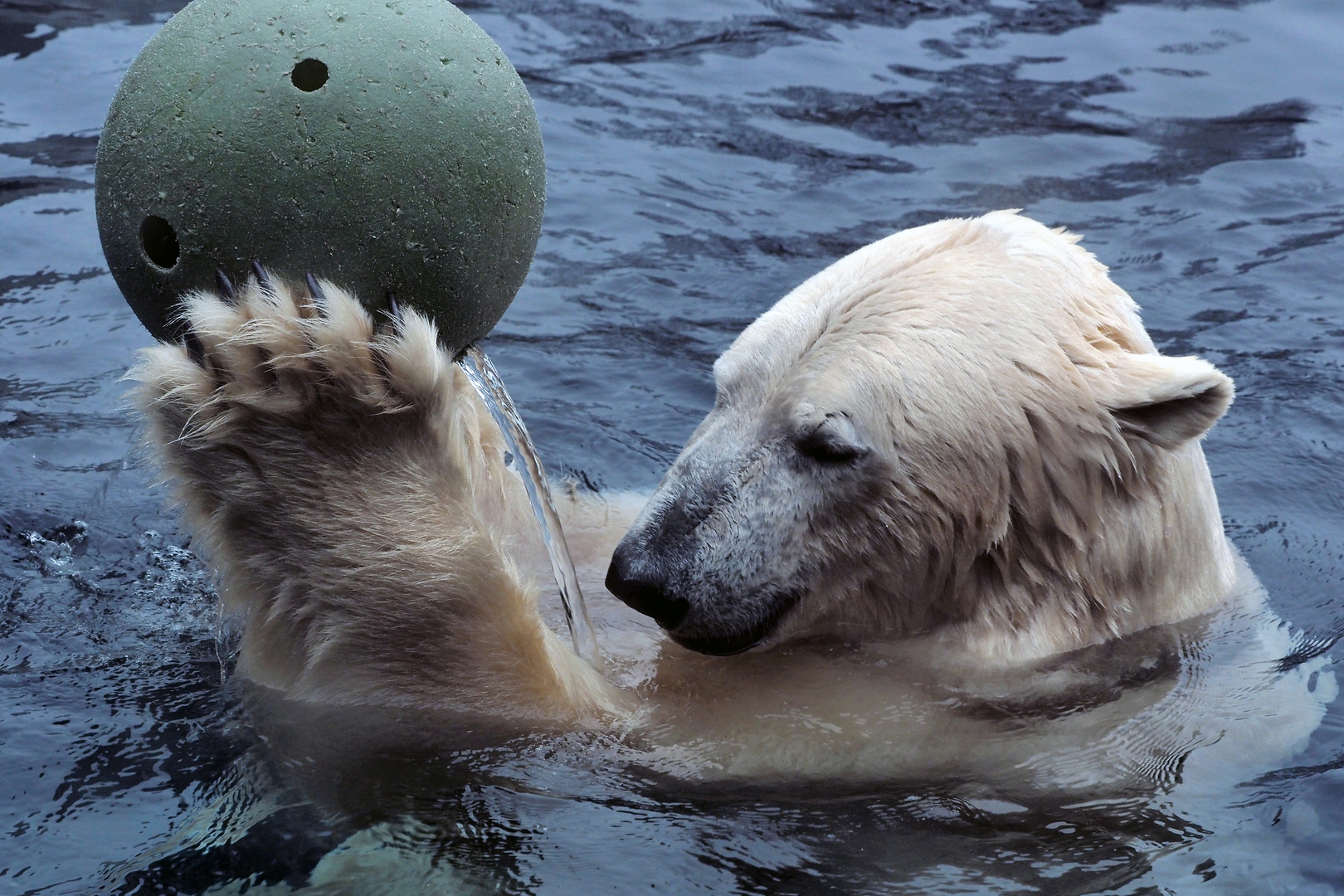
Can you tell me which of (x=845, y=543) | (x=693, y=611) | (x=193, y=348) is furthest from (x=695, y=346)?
(x=193, y=348)

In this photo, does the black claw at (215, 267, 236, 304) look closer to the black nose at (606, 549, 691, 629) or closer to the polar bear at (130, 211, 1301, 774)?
the polar bear at (130, 211, 1301, 774)

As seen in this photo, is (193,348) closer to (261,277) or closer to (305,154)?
(261,277)

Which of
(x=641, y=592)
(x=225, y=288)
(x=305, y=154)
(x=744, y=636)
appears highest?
(x=305, y=154)

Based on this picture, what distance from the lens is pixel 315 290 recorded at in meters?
2.78

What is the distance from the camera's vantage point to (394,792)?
122 inches

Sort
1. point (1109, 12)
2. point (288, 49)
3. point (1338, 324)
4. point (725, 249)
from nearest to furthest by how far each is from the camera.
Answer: point (288, 49) → point (1338, 324) → point (725, 249) → point (1109, 12)

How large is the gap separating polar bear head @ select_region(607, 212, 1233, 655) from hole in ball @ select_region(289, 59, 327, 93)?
111 cm

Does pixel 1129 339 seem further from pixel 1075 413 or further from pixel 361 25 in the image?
pixel 361 25

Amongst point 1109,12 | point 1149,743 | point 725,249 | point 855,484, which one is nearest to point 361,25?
point 855,484

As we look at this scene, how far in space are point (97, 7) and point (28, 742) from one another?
7105 millimetres

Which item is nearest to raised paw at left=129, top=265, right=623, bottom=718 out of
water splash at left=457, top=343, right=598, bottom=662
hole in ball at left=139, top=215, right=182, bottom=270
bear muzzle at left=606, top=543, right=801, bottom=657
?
hole in ball at left=139, top=215, right=182, bottom=270

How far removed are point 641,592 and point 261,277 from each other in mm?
1041

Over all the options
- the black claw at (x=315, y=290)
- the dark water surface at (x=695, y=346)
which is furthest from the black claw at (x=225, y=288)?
the dark water surface at (x=695, y=346)

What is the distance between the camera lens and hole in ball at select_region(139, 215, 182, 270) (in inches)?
114
